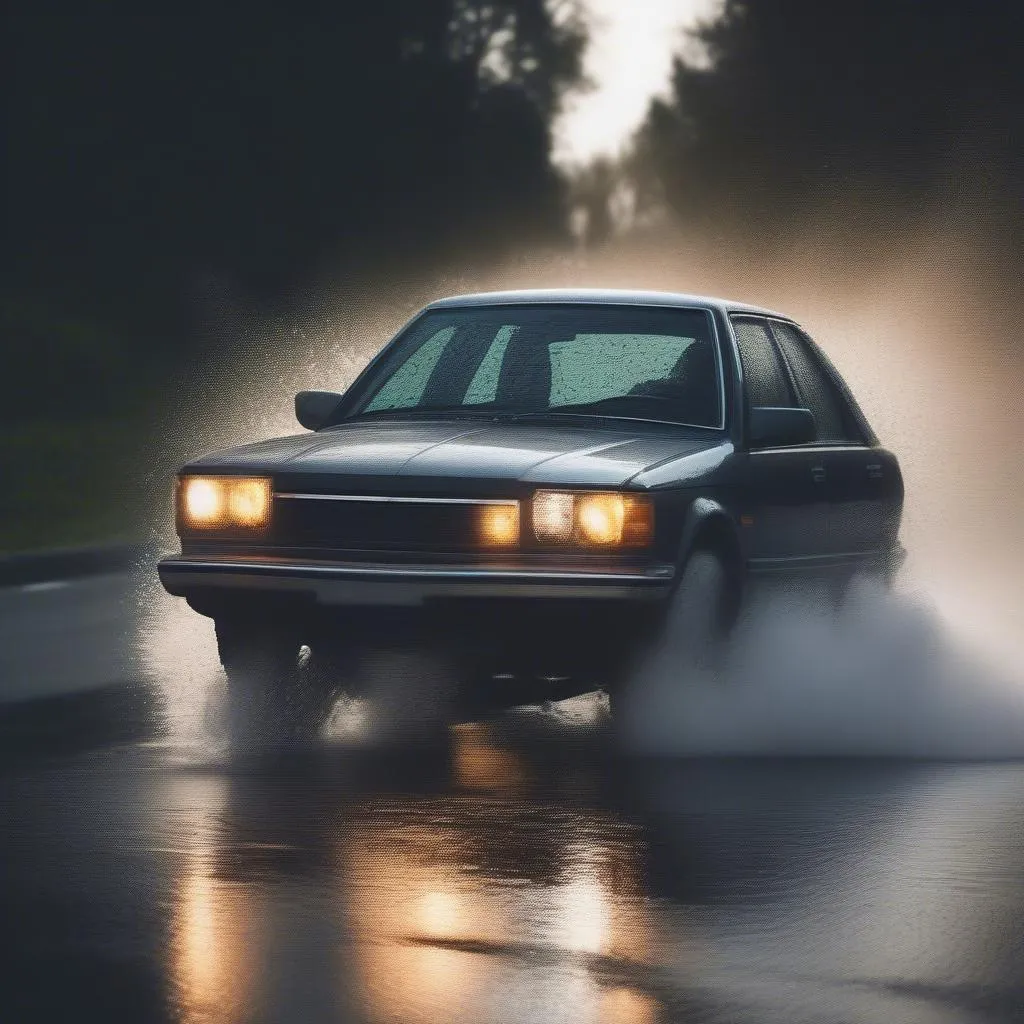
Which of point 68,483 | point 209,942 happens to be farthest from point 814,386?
point 68,483

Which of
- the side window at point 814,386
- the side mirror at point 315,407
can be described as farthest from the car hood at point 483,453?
the side window at point 814,386

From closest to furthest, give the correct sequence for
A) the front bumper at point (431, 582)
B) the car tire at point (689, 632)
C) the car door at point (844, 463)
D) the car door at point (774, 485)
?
the front bumper at point (431, 582) < the car tire at point (689, 632) < the car door at point (774, 485) < the car door at point (844, 463)

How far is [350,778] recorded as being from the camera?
9.10 meters

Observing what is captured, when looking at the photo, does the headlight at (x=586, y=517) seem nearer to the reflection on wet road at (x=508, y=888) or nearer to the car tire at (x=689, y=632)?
the car tire at (x=689, y=632)

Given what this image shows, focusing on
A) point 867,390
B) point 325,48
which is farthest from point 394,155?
point 867,390

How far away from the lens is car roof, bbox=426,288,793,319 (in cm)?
1094

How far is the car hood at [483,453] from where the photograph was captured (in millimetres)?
9375

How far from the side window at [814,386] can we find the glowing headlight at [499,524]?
246cm

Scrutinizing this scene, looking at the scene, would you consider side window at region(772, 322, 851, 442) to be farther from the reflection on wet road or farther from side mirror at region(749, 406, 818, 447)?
the reflection on wet road

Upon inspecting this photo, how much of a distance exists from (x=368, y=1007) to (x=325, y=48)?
40.2m

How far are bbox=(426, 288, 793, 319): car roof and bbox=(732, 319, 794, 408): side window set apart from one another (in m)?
0.09

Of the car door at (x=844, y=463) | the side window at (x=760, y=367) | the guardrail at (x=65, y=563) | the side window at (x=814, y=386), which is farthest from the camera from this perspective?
the guardrail at (x=65, y=563)

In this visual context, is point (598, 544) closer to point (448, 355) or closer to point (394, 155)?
point (448, 355)

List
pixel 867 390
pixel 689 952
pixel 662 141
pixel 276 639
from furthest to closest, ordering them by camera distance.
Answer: pixel 662 141 < pixel 867 390 < pixel 276 639 < pixel 689 952
